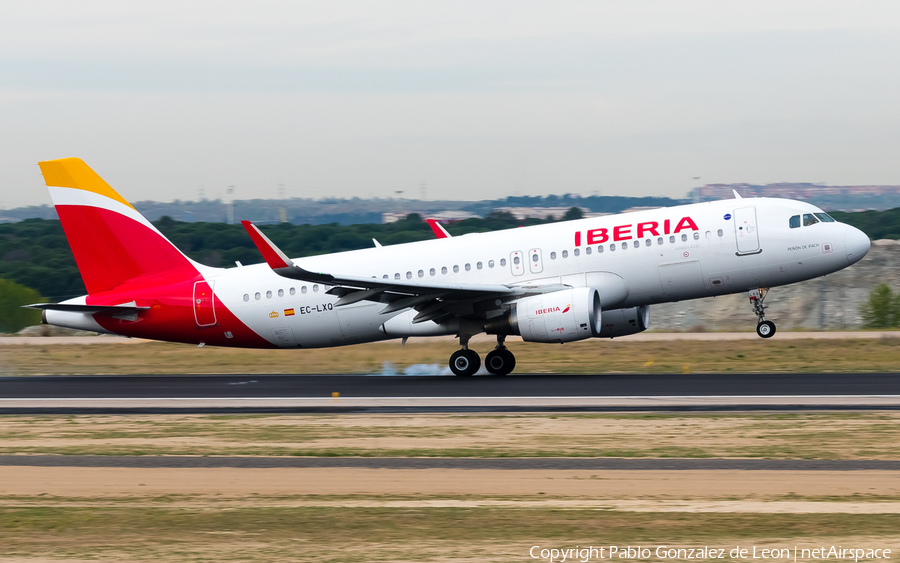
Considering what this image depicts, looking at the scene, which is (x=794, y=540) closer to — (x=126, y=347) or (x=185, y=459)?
(x=185, y=459)

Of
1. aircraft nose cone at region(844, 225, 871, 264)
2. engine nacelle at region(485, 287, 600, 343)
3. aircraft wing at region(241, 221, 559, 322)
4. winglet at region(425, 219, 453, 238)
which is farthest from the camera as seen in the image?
winglet at region(425, 219, 453, 238)

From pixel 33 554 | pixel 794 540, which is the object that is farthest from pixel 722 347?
pixel 33 554

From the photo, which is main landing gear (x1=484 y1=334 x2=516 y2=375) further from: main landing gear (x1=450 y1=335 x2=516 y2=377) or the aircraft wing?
the aircraft wing

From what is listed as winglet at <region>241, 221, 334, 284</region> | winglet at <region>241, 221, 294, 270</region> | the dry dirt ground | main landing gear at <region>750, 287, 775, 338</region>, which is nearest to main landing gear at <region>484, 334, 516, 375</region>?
winglet at <region>241, 221, 334, 284</region>

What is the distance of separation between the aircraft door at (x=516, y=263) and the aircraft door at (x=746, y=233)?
18.8 feet

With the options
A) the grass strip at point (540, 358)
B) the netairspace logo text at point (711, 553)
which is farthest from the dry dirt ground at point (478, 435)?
the grass strip at point (540, 358)

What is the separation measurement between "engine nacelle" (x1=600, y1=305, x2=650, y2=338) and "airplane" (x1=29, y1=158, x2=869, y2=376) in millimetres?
33

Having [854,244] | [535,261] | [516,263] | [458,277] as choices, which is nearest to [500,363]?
[458,277]

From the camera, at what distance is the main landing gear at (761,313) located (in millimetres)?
26172

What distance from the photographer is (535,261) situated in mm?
26875

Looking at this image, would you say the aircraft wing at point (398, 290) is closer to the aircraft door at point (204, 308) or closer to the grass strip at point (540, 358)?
the grass strip at point (540, 358)

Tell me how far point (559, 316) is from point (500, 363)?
309 cm

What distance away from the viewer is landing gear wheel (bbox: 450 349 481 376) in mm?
27344

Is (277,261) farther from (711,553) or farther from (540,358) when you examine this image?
(711,553)
